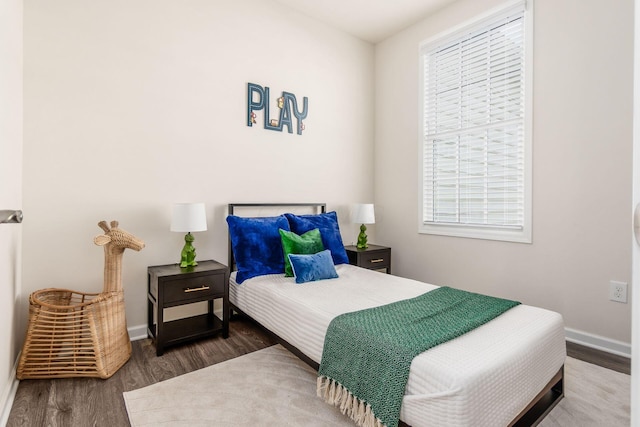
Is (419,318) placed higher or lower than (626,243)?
lower

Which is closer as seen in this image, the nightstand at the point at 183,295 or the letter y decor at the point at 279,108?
the nightstand at the point at 183,295

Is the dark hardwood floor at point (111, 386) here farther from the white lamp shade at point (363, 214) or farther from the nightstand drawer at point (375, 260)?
the white lamp shade at point (363, 214)

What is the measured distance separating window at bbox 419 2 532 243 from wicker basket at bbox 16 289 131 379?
296 centimetres

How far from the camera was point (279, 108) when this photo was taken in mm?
3305

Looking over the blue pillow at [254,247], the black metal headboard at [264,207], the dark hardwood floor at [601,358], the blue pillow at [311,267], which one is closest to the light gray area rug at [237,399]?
the blue pillow at [311,267]

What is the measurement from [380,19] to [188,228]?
2964 millimetres

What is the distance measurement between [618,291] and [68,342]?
3609 millimetres

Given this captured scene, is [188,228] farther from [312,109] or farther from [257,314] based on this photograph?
[312,109]

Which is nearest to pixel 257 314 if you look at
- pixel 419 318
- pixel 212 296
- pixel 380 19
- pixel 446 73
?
pixel 212 296

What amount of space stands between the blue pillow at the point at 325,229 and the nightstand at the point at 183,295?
78cm

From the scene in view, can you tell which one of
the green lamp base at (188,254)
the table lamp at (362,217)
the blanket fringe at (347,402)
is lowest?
the blanket fringe at (347,402)

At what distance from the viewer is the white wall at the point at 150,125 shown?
7.34 feet

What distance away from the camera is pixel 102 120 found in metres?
2.42

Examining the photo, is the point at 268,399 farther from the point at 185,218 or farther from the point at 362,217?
the point at 362,217
